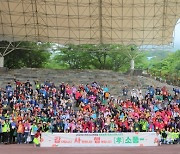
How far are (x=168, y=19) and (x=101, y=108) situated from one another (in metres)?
17.7

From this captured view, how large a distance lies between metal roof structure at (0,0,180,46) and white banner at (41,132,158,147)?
20.5 meters

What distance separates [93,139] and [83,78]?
52.0 feet

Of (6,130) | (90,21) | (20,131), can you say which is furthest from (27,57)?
(20,131)

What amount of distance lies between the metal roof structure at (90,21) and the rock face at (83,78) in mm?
4796

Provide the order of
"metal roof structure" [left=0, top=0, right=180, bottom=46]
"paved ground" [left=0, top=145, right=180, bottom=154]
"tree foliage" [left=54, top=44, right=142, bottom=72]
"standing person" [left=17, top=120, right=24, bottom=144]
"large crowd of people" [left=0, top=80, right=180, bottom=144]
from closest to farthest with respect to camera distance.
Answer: "paved ground" [left=0, top=145, right=180, bottom=154] < "standing person" [left=17, top=120, right=24, bottom=144] < "large crowd of people" [left=0, top=80, right=180, bottom=144] < "metal roof structure" [left=0, top=0, right=180, bottom=46] < "tree foliage" [left=54, top=44, right=142, bottom=72]

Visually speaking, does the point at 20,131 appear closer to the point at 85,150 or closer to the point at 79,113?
the point at 79,113

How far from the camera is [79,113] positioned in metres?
21.2

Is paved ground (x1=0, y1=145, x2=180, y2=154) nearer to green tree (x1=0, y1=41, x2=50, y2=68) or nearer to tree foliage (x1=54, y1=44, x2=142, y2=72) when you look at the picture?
green tree (x1=0, y1=41, x2=50, y2=68)

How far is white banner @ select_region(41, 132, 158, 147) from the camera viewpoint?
16.9m

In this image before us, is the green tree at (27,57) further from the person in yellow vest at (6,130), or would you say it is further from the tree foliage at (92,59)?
the person in yellow vest at (6,130)

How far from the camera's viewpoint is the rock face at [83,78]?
30.6 meters

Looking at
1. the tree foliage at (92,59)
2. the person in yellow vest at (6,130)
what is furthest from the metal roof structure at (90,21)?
the person in yellow vest at (6,130)

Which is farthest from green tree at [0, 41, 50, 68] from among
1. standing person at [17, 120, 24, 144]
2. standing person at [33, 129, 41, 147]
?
standing person at [33, 129, 41, 147]

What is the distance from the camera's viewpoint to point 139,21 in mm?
37688
